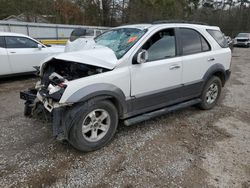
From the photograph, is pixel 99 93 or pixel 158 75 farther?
pixel 158 75

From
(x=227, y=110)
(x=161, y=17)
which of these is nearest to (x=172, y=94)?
(x=227, y=110)

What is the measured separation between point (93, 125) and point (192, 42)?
2475 mm

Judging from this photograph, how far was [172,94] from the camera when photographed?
390cm

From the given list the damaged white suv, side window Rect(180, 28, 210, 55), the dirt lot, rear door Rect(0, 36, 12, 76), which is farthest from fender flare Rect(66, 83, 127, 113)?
rear door Rect(0, 36, 12, 76)

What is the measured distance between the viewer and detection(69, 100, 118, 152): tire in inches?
113

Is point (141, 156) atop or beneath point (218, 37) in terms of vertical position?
beneath

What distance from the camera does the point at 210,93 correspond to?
4.80m

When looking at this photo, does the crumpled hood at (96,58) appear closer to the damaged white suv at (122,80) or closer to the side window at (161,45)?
the damaged white suv at (122,80)

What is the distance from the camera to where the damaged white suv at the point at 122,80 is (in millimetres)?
2887

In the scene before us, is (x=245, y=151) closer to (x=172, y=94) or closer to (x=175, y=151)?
(x=175, y=151)

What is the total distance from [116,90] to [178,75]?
134 cm

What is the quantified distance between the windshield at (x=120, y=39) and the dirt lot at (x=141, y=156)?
138 centimetres

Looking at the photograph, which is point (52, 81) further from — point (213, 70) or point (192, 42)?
point (213, 70)

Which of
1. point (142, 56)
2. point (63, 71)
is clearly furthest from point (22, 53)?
point (142, 56)
